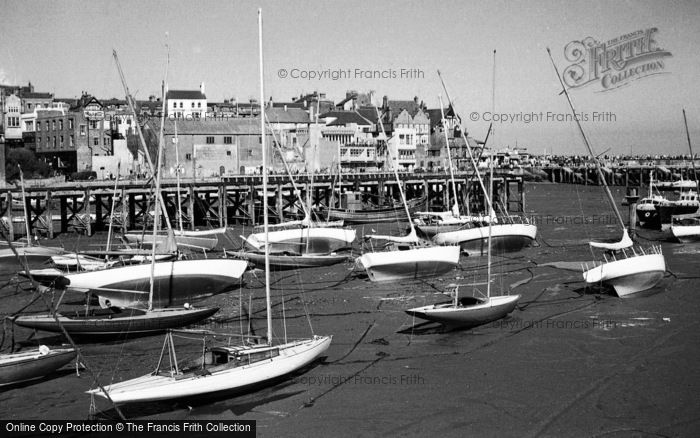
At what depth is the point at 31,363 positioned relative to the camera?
24859mm

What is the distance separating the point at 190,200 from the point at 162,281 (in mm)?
37905

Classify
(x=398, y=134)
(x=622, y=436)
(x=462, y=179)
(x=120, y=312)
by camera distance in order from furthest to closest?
(x=398, y=134), (x=462, y=179), (x=120, y=312), (x=622, y=436)

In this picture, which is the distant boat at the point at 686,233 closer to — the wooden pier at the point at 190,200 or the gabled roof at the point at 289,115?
the wooden pier at the point at 190,200

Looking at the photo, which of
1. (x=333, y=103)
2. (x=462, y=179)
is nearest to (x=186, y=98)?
(x=333, y=103)

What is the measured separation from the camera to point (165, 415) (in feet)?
73.6

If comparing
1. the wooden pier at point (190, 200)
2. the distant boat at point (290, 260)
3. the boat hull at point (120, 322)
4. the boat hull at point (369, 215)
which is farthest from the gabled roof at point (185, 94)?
the boat hull at point (120, 322)

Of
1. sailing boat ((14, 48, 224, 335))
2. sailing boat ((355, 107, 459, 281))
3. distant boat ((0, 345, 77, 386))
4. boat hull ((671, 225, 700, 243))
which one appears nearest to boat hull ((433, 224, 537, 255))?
sailing boat ((355, 107, 459, 281))

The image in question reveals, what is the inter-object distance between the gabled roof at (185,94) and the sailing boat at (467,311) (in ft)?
432

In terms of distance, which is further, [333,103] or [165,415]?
[333,103]

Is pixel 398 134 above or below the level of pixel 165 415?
above

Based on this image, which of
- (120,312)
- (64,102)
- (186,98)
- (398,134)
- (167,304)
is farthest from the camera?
(64,102)

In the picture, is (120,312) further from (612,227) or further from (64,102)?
(64,102)

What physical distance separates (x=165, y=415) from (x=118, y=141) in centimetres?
10305

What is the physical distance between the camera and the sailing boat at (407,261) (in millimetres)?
43906
